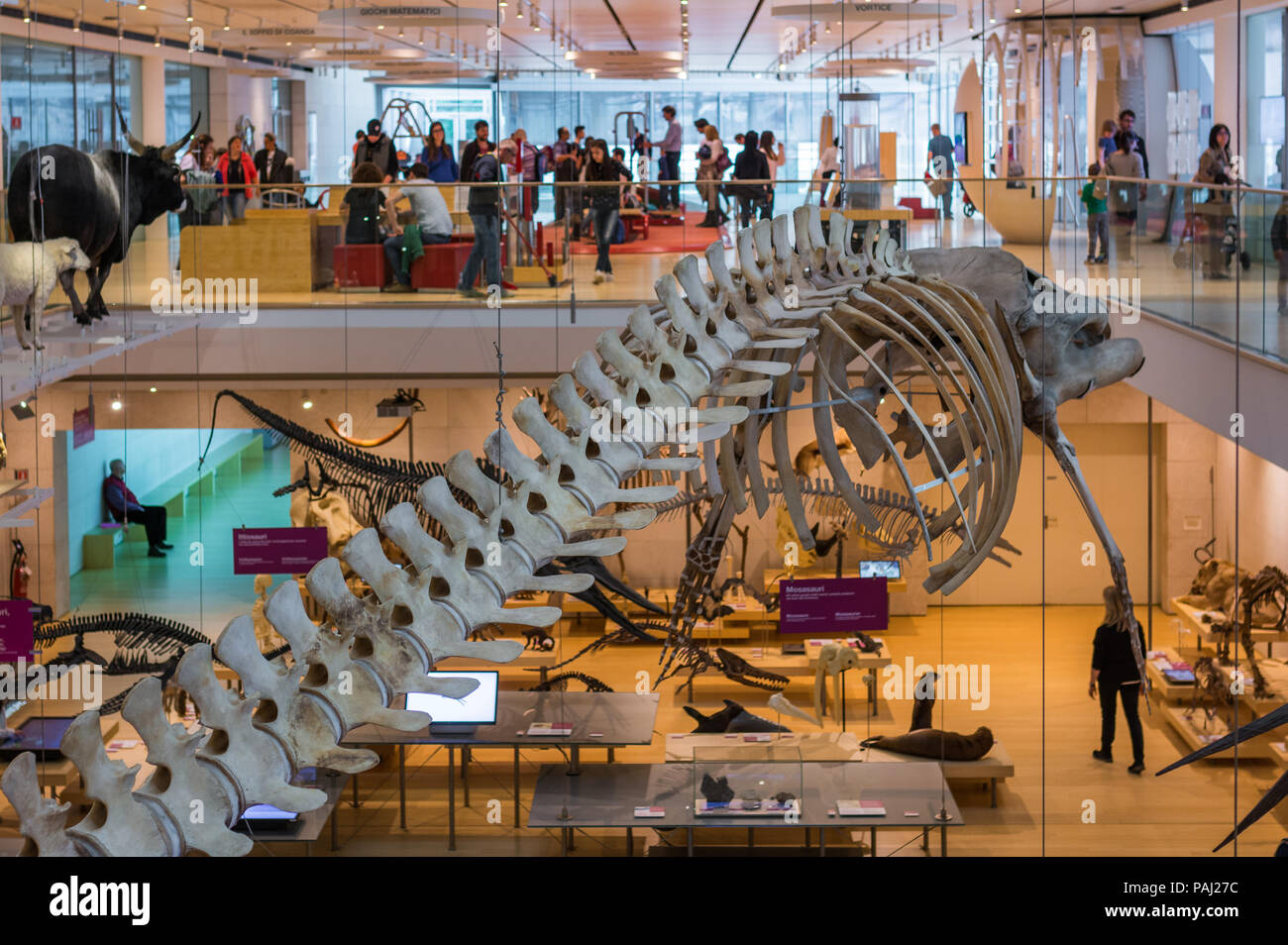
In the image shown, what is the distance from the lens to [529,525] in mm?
2738

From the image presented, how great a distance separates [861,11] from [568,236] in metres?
3.06

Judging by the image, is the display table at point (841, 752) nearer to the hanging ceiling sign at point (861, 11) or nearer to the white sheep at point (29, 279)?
the white sheep at point (29, 279)

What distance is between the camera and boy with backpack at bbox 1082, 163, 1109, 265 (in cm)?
991

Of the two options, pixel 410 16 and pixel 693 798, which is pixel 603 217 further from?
pixel 693 798

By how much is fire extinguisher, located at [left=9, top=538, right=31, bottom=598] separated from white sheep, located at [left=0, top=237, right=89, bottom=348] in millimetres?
1612

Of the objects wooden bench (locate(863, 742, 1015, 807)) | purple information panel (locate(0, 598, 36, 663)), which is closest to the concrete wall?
purple information panel (locate(0, 598, 36, 663))

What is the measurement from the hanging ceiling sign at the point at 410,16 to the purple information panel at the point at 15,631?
5484 mm

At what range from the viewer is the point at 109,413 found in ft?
32.1

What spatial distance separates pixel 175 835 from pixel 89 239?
7.45 m

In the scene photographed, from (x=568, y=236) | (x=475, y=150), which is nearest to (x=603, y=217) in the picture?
(x=568, y=236)

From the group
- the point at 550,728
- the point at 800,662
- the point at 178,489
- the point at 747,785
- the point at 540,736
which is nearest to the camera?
the point at 747,785

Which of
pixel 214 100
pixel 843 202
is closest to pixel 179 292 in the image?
pixel 214 100

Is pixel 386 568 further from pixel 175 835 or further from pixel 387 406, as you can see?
pixel 387 406

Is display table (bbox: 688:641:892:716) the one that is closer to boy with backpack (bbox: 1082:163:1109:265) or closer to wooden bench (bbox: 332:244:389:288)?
boy with backpack (bbox: 1082:163:1109:265)
